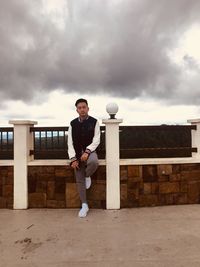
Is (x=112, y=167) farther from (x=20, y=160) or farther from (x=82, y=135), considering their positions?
(x=20, y=160)

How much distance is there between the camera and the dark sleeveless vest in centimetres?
425

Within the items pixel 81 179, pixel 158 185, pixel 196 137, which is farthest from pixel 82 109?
pixel 196 137

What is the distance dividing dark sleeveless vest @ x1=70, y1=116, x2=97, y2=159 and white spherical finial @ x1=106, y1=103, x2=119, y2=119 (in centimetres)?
60

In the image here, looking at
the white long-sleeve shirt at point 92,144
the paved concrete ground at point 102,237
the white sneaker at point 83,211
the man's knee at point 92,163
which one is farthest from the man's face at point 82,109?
the paved concrete ground at point 102,237

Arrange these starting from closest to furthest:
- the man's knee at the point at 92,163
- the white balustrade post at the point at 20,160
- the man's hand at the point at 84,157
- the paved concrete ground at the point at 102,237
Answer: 1. the paved concrete ground at the point at 102,237
2. the man's hand at the point at 84,157
3. the man's knee at the point at 92,163
4. the white balustrade post at the point at 20,160

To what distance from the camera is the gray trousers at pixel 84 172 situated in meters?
4.23

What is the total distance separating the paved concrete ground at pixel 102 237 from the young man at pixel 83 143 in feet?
1.83

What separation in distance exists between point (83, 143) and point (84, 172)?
46cm

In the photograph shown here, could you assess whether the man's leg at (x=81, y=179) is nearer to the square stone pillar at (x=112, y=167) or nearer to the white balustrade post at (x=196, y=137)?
the square stone pillar at (x=112, y=167)

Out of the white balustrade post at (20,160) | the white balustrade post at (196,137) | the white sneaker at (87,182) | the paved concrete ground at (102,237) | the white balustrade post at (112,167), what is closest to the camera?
the paved concrete ground at (102,237)

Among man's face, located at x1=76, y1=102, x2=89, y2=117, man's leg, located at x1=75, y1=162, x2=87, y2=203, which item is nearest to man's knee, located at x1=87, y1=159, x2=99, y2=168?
man's leg, located at x1=75, y1=162, x2=87, y2=203

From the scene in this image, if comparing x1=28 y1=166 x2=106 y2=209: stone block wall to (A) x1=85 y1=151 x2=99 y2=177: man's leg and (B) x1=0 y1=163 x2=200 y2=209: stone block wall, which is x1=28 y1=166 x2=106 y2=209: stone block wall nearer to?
(B) x1=0 y1=163 x2=200 y2=209: stone block wall

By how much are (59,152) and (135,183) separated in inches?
56.7

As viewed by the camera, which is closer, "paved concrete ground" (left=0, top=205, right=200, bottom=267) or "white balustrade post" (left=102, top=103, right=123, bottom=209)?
"paved concrete ground" (left=0, top=205, right=200, bottom=267)
